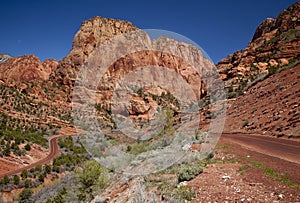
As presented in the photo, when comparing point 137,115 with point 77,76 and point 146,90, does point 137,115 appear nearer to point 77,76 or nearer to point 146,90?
point 146,90

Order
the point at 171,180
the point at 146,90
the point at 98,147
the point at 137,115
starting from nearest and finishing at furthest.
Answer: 1. the point at 171,180
2. the point at 98,147
3. the point at 137,115
4. the point at 146,90

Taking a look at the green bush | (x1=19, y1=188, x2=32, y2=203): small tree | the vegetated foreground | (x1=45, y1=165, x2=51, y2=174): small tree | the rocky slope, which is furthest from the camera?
(x1=45, y1=165, x2=51, y2=174): small tree

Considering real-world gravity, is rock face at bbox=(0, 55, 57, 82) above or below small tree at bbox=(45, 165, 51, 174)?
above

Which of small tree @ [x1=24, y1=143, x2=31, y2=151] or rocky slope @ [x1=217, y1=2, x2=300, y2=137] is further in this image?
small tree @ [x1=24, y1=143, x2=31, y2=151]

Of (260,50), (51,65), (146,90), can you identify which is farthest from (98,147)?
(51,65)

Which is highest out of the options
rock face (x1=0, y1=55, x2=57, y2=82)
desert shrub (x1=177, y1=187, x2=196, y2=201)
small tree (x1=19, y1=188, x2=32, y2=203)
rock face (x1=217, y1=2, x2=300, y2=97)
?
rock face (x1=0, y1=55, x2=57, y2=82)

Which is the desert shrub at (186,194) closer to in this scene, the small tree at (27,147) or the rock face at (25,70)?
the small tree at (27,147)

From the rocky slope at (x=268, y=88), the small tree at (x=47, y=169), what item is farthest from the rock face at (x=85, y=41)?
the rocky slope at (x=268, y=88)

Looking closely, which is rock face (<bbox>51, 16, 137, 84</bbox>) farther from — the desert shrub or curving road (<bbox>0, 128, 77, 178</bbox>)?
the desert shrub

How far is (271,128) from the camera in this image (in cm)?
1281

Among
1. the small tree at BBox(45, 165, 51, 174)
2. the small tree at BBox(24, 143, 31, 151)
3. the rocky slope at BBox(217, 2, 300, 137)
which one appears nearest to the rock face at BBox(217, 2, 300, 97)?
the rocky slope at BBox(217, 2, 300, 137)

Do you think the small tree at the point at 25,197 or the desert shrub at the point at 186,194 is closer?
the desert shrub at the point at 186,194

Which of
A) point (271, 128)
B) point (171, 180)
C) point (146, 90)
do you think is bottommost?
point (171, 180)

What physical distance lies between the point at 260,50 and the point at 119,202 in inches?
1403
